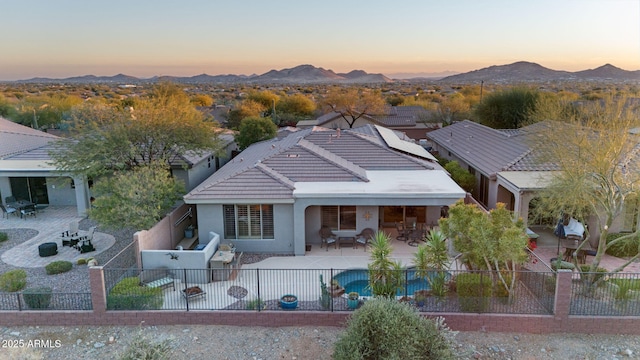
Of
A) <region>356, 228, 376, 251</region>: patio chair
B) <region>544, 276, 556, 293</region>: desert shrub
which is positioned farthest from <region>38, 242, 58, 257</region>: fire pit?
<region>544, 276, 556, 293</region>: desert shrub

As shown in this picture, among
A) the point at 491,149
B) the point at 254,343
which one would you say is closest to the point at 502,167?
the point at 491,149

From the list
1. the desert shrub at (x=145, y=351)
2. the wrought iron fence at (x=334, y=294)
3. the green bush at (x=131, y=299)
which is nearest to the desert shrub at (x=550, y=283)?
the wrought iron fence at (x=334, y=294)

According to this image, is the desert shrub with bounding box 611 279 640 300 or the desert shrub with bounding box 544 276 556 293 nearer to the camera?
the desert shrub with bounding box 611 279 640 300

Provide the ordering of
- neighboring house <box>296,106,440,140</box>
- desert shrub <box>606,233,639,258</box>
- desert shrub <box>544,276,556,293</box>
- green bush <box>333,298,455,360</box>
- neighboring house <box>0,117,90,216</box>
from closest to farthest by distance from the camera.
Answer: green bush <box>333,298,455,360</box> < desert shrub <box>544,276,556,293</box> < desert shrub <box>606,233,639,258</box> < neighboring house <box>0,117,90,216</box> < neighboring house <box>296,106,440,140</box>

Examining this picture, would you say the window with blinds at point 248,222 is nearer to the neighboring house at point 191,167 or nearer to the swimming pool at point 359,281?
the swimming pool at point 359,281

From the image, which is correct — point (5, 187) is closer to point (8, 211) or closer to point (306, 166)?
point (8, 211)

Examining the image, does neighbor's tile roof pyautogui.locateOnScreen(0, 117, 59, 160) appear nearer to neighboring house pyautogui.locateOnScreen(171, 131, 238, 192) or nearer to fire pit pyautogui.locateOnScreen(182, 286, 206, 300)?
neighboring house pyautogui.locateOnScreen(171, 131, 238, 192)
